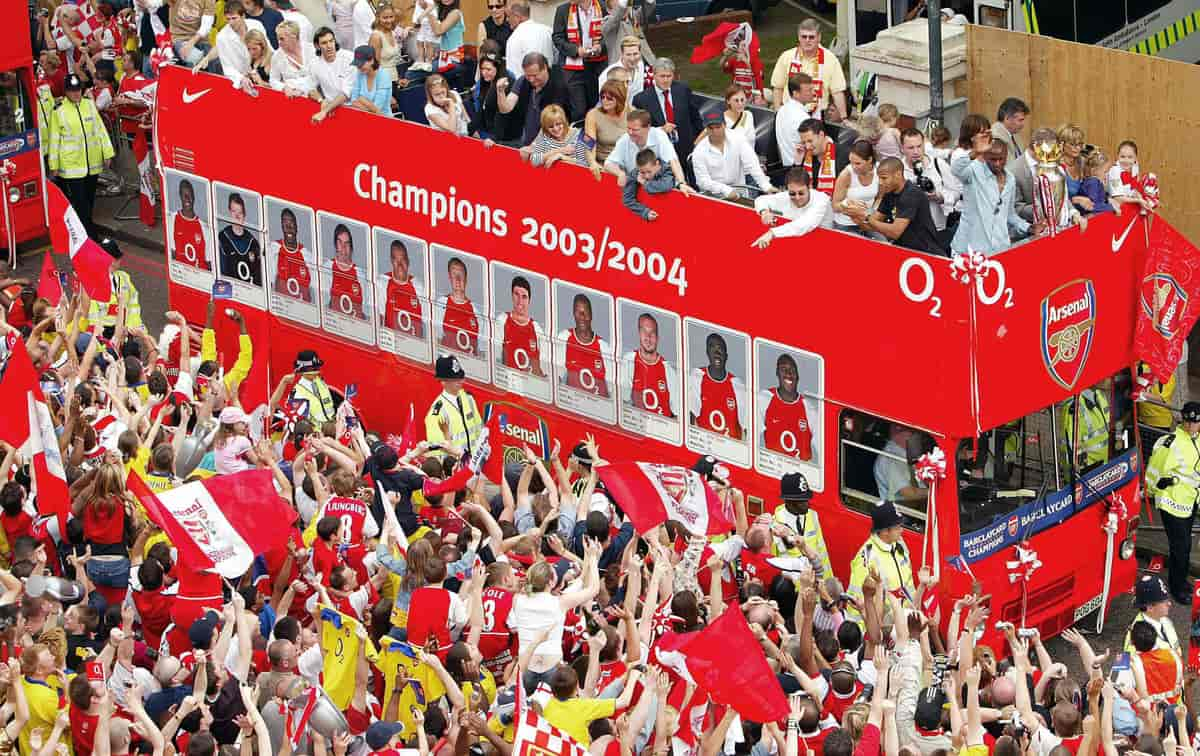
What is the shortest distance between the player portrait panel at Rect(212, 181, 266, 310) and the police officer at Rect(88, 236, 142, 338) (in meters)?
0.99

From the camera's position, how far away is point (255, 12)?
20828 millimetres

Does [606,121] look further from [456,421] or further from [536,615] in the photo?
[536,615]

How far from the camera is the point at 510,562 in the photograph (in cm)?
1480

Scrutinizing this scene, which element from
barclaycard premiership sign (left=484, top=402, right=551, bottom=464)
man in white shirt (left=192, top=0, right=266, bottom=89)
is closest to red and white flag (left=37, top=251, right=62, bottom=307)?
man in white shirt (left=192, top=0, right=266, bottom=89)

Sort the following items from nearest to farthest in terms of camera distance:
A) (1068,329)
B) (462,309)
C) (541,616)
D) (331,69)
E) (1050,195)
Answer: (541,616)
(1068,329)
(1050,195)
(462,309)
(331,69)

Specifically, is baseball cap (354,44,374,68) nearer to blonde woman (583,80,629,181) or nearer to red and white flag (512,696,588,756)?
blonde woman (583,80,629,181)

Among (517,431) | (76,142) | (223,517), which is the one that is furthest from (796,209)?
(76,142)

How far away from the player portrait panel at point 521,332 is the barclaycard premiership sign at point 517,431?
0.17m

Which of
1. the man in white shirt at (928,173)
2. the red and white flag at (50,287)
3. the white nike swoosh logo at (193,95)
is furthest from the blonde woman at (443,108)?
the red and white flag at (50,287)

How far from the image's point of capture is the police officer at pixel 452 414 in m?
17.8

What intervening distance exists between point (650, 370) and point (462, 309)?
2.16m

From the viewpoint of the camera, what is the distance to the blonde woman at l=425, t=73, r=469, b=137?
1834 centimetres

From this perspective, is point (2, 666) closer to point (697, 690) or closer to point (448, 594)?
point (448, 594)

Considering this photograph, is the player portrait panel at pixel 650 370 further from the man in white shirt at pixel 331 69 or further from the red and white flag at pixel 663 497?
the man in white shirt at pixel 331 69
